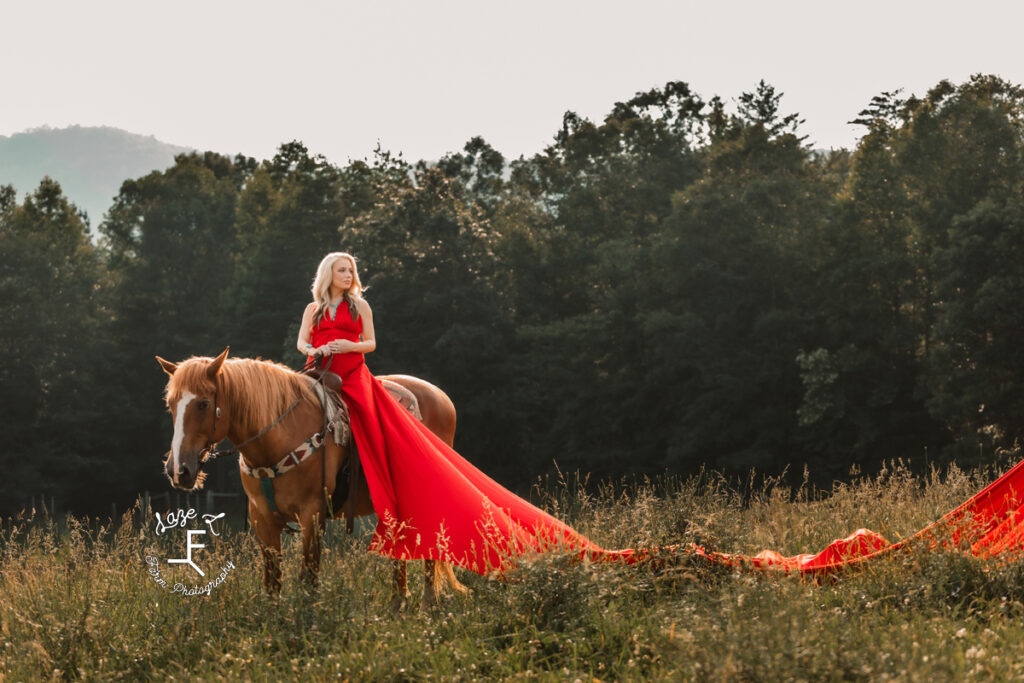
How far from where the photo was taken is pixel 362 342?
7.28 meters

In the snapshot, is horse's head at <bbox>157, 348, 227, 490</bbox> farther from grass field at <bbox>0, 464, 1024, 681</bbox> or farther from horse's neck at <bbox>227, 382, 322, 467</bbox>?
grass field at <bbox>0, 464, 1024, 681</bbox>

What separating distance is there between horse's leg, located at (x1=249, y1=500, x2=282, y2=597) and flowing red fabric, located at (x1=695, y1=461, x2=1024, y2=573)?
9.09ft

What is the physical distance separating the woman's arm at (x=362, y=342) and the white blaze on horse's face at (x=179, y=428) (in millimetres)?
1260

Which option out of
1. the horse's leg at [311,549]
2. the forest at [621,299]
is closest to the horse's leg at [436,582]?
the horse's leg at [311,549]

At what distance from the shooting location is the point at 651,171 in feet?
153

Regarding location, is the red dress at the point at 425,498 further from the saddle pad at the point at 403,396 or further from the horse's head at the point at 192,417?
the horse's head at the point at 192,417

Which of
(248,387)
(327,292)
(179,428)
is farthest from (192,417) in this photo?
(327,292)

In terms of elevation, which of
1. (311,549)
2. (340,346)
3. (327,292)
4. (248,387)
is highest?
(327,292)

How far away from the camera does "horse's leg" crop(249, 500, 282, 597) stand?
6.37 m

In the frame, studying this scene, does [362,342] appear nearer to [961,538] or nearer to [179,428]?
[179,428]

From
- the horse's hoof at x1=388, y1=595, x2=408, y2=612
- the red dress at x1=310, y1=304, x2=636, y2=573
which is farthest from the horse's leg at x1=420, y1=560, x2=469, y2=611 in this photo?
the red dress at x1=310, y1=304, x2=636, y2=573

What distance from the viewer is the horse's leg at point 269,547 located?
6.37 meters

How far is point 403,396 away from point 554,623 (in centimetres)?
272

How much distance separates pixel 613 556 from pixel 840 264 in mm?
32546
